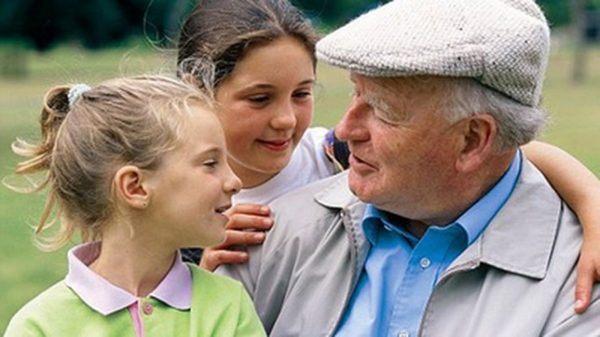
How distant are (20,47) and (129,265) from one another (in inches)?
1661

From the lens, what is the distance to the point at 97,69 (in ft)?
17.4

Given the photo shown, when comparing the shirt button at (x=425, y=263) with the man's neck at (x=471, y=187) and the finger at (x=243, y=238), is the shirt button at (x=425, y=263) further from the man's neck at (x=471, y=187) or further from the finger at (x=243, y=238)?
the finger at (x=243, y=238)

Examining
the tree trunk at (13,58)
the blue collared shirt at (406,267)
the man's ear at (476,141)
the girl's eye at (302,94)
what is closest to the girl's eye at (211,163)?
the blue collared shirt at (406,267)

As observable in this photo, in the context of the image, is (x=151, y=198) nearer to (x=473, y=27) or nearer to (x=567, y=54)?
(x=473, y=27)

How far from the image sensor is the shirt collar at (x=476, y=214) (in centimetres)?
311

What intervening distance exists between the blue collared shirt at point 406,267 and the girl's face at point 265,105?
51 cm

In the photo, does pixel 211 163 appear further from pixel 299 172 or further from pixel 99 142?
pixel 299 172

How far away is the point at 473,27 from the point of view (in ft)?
9.77

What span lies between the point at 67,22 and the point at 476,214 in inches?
1499

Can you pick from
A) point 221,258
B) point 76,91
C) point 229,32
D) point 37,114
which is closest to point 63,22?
point 229,32

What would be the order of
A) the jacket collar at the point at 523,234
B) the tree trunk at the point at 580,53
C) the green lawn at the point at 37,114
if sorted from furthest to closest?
the tree trunk at the point at 580,53 → the green lawn at the point at 37,114 → the jacket collar at the point at 523,234

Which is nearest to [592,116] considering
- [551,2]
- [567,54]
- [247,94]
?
[247,94]

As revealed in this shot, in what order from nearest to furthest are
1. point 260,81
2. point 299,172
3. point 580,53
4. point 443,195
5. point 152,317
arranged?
point 152,317 < point 443,195 < point 260,81 < point 299,172 < point 580,53

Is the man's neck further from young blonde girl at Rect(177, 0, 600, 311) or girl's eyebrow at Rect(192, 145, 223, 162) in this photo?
girl's eyebrow at Rect(192, 145, 223, 162)
